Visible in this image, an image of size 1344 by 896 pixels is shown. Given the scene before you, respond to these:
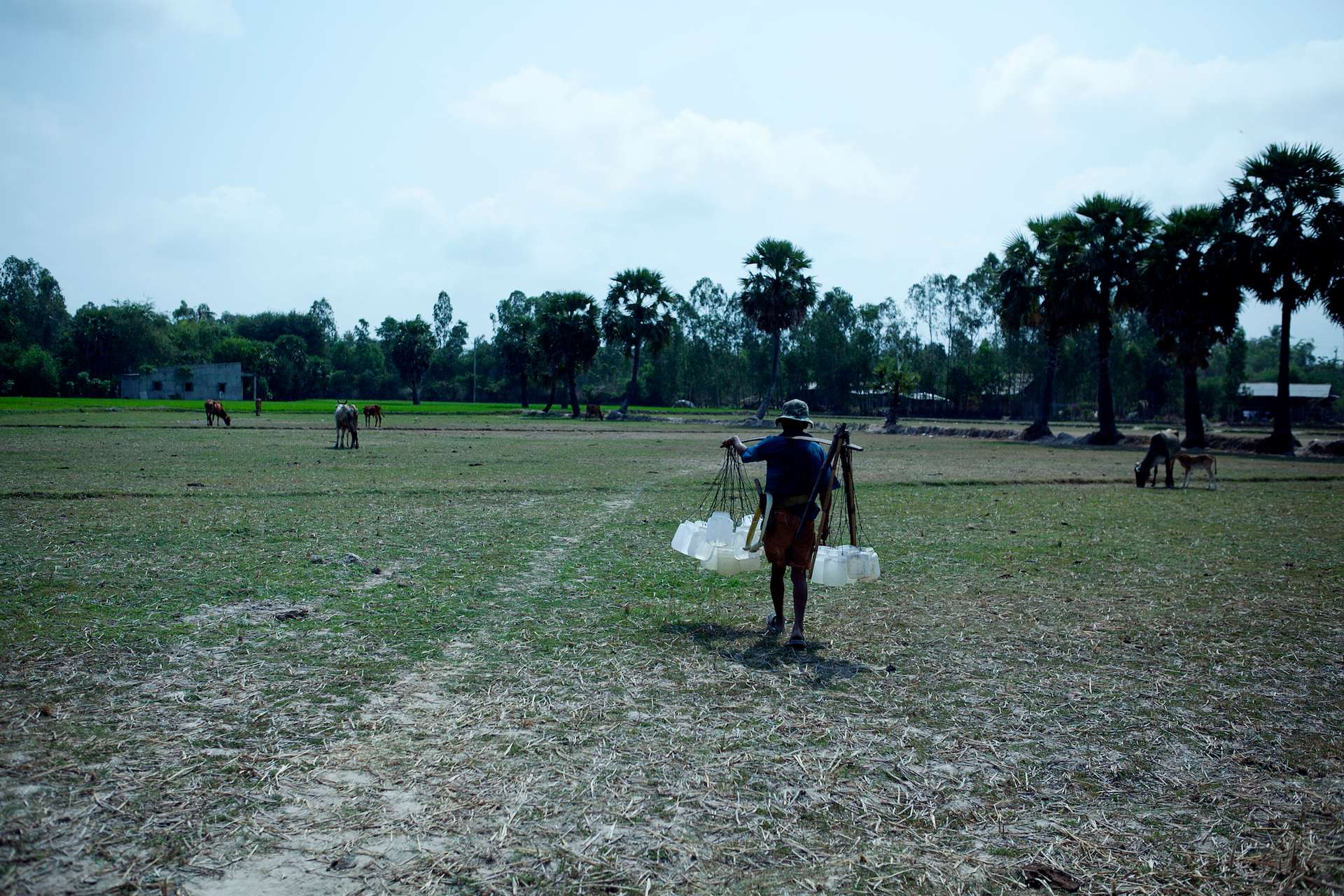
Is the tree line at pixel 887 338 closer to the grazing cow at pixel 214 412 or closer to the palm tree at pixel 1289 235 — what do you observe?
the palm tree at pixel 1289 235

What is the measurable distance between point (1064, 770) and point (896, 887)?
1820 mm

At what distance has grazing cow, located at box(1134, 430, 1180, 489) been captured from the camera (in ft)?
71.9

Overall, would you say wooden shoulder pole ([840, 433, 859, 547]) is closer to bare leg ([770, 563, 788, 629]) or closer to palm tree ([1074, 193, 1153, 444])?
bare leg ([770, 563, 788, 629])

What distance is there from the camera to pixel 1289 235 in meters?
37.1

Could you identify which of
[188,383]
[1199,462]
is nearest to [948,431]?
[1199,462]

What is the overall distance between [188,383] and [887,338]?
85664 mm

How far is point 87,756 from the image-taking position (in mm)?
4703

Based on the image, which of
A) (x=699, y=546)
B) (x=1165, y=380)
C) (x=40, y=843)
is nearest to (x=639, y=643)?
(x=699, y=546)

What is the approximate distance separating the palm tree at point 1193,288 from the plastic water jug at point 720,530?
4013 cm

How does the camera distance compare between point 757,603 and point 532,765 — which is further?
point 757,603

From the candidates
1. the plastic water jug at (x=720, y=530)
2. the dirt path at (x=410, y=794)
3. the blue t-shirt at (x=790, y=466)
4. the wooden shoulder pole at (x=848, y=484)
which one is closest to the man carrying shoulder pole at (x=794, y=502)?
the blue t-shirt at (x=790, y=466)

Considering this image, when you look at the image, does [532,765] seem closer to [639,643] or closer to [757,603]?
[639,643]

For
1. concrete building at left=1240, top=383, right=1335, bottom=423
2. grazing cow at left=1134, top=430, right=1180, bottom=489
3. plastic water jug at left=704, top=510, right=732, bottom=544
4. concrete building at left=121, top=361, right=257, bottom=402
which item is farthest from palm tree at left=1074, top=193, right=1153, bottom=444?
concrete building at left=121, top=361, right=257, bottom=402

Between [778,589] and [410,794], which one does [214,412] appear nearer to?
[778,589]
